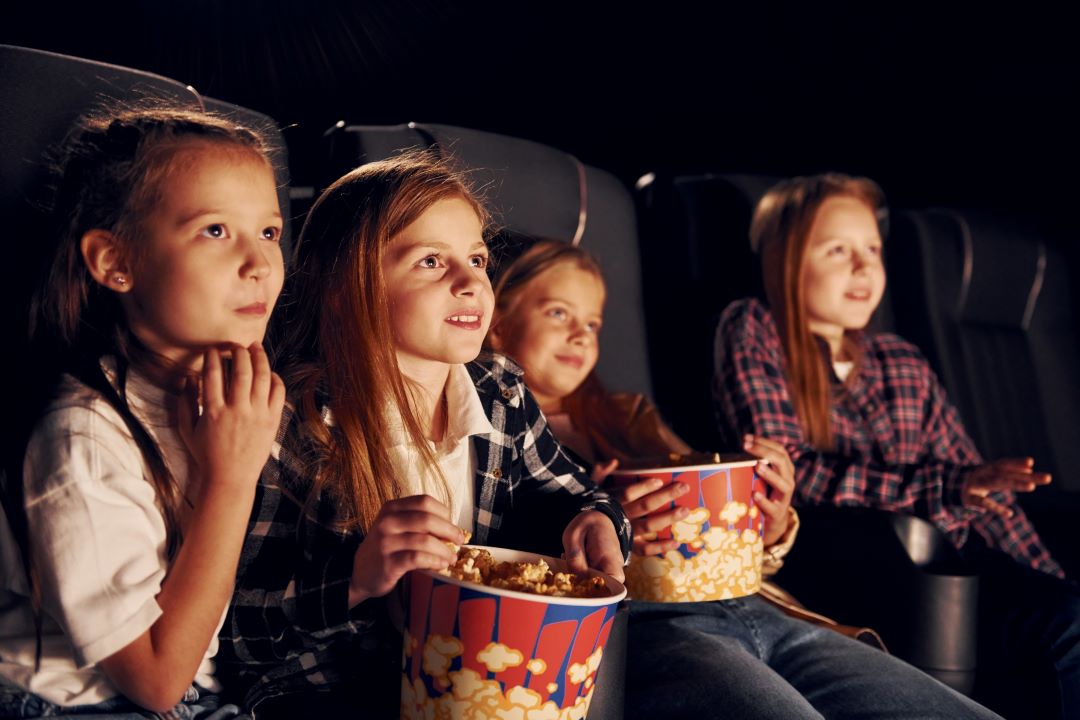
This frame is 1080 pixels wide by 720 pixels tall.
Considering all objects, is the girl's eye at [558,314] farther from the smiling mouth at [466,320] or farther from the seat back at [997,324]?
the seat back at [997,324]

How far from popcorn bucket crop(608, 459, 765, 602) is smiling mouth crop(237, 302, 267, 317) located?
44 cm

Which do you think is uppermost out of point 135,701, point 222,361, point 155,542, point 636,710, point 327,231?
point 327,231

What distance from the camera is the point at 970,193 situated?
2719 mm

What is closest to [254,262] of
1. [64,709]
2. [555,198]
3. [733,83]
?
[64,709]

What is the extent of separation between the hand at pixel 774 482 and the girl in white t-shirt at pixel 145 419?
68 cm

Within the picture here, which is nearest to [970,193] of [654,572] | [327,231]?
[654,572]

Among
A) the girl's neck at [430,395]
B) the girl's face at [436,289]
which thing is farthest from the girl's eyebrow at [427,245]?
the girl's neck at [430,395]

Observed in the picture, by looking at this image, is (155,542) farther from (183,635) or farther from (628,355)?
(628,355)

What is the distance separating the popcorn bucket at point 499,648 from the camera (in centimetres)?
74

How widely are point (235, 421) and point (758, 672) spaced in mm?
624

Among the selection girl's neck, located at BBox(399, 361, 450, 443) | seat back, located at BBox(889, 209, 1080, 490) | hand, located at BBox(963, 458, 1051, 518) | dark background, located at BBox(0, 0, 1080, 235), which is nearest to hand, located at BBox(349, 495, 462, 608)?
girl's neck, located at BBox(399, 361, 450, 443)

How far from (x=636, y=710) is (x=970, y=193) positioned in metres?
2.08

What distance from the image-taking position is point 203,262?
83 cm

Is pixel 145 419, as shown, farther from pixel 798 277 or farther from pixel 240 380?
pixel 798 277
